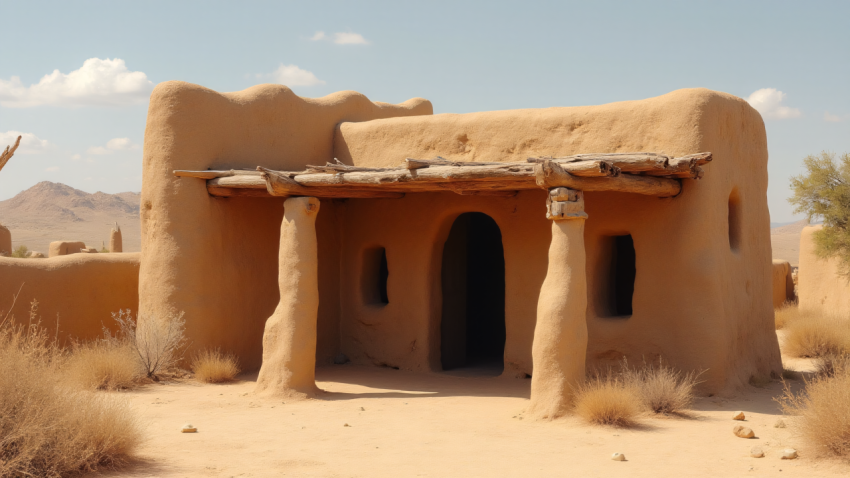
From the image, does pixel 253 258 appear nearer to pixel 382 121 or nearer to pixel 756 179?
pixel 382 121

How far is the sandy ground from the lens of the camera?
20.6 ft

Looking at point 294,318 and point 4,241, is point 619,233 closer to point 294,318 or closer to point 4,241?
point 294,318

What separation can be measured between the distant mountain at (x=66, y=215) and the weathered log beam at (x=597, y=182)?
1901 inches

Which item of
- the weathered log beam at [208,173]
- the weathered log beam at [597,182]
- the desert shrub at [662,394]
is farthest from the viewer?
the weathered log beam at [208,173]

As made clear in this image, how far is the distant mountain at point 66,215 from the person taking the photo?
57.4 m

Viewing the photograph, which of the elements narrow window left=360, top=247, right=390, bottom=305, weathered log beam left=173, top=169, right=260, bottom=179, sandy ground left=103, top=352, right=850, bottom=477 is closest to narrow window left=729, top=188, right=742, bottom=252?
sandy ground left=103, top=352, right=850, bottom=477

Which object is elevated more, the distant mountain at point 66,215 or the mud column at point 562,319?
the distant mountain at point 66,215

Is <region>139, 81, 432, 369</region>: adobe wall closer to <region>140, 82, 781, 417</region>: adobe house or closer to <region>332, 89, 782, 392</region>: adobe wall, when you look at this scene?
<region>140, 82, 781, 417</region>: adobe house

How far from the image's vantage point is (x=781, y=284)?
65.4 feet

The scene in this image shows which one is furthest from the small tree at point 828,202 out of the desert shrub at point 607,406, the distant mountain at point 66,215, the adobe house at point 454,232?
the distant mountain at point 66,215

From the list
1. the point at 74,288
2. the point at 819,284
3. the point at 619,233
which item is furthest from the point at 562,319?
the point at 819,284

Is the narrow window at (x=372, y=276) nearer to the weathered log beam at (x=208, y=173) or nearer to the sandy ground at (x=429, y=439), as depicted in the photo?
the sandy ground at (x=429, y=439)

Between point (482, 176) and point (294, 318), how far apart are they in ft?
9.63

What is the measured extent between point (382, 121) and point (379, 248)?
216cm
